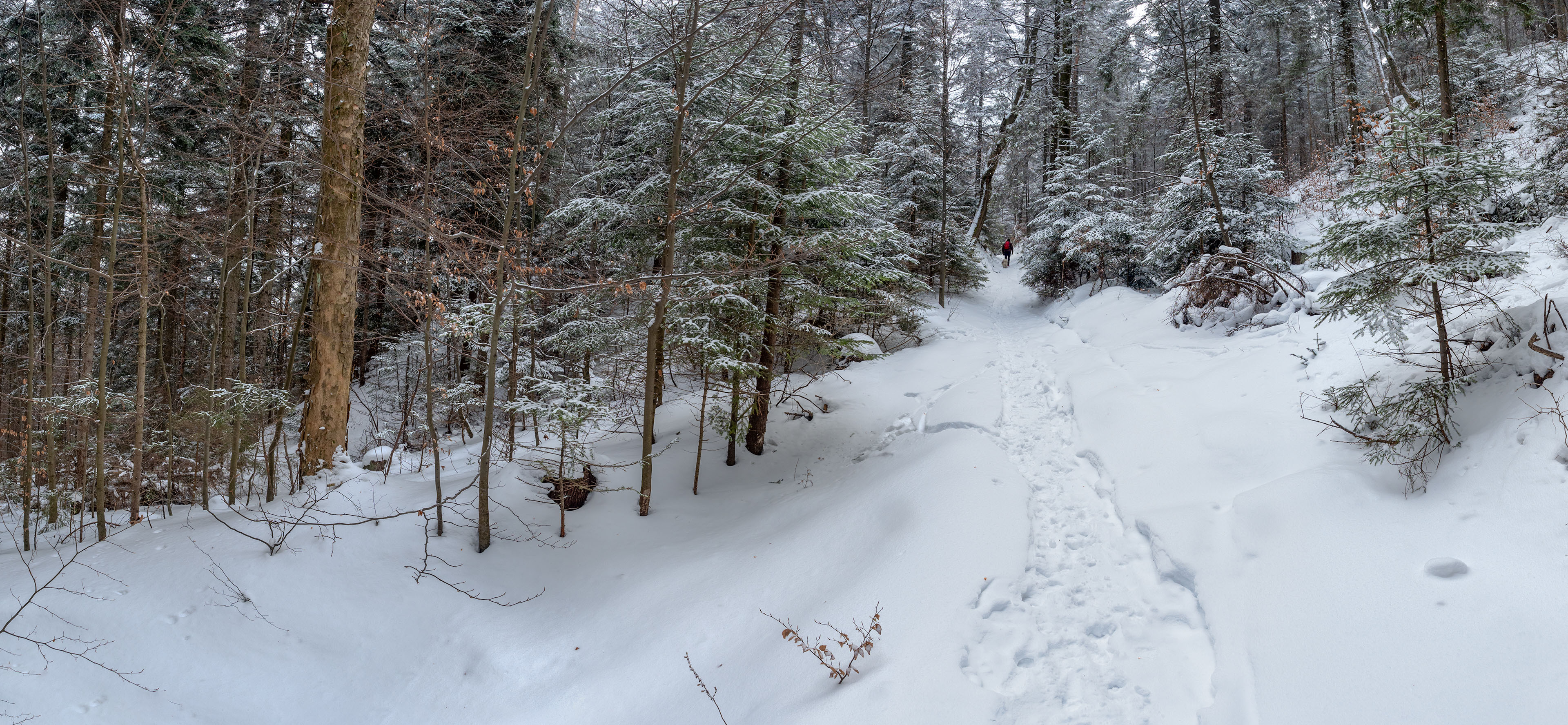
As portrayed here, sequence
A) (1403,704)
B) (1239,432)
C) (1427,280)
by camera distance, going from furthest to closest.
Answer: (1239,432)
(1427,280)
(1403,704)

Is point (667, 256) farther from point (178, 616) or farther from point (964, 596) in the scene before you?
point (178, 616)

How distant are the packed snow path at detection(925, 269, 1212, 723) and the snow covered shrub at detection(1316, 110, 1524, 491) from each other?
1.73m

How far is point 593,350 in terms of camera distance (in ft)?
25.2

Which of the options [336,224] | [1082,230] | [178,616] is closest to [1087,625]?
[178,616]

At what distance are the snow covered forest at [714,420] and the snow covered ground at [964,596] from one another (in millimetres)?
28

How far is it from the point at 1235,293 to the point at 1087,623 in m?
7.03

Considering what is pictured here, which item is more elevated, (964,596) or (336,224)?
(336,224)

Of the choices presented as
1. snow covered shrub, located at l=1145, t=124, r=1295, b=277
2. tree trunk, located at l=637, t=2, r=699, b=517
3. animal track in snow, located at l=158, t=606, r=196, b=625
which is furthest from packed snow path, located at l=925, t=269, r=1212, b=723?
snow covered shrub, located at l=1145, t=124, r=1295, b=277

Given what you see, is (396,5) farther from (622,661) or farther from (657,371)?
(622,661)

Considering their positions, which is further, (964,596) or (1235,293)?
(1235,293)

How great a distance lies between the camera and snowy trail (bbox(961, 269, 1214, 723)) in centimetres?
312

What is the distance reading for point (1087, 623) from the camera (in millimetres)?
3723

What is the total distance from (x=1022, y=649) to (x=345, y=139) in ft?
23.0

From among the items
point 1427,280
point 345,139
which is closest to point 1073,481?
point 1427,280
